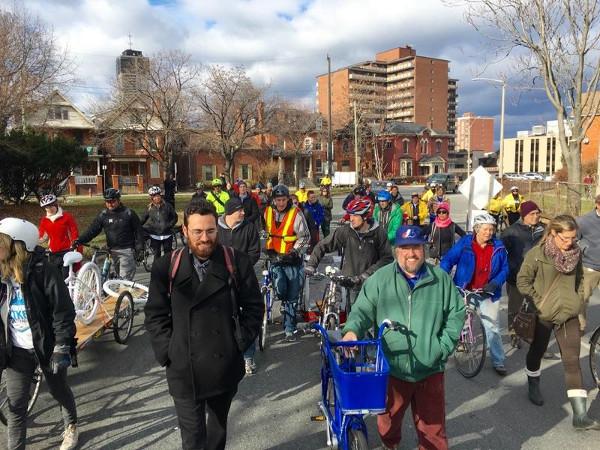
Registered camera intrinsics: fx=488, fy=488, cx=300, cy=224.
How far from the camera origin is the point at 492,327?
17.9 ft

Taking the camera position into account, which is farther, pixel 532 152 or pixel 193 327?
pixel 532 152

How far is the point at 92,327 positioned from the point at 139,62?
35.0m

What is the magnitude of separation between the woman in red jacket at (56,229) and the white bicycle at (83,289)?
3.75 ft

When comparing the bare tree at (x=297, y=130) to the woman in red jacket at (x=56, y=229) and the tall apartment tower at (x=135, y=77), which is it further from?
the woman in red jacket at (x=56, y=229)

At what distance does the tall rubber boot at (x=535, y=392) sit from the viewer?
4.74m

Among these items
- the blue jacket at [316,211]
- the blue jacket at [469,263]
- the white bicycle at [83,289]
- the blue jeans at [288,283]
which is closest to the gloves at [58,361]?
the white bicycle at [83,289]

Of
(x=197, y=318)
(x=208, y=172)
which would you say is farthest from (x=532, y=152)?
(x=197, y=318)

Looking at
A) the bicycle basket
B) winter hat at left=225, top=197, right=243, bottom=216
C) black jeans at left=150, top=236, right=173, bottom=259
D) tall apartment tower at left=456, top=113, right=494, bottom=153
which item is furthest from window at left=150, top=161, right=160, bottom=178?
tall apartment tower at left=456, top=113, right=494, bottom=153

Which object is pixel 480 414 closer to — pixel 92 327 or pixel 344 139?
pixel 92 327

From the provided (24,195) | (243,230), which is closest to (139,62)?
(24,195)

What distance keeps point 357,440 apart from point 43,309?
7.83 feet

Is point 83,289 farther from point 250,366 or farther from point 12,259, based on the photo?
point 12,259

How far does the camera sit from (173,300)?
294 cm

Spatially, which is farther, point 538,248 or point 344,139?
point 344,139
